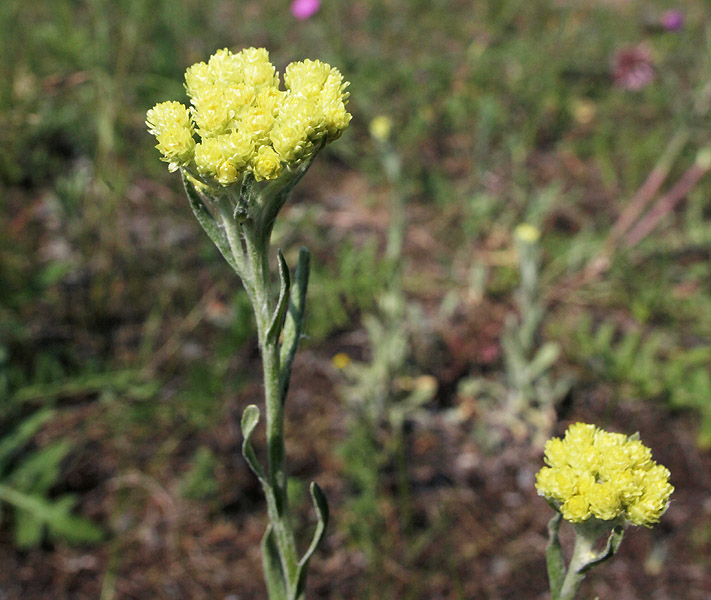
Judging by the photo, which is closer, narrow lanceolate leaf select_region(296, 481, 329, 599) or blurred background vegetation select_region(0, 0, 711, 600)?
narrow lanceolate leaf select_region(296, 481, 329, 599)

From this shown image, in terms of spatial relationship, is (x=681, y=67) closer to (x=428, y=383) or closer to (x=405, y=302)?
(x=405, y=302)

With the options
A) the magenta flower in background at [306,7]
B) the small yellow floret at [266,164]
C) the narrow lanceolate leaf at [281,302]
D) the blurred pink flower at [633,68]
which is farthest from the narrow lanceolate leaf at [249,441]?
the blurred pink flower at [633,68]

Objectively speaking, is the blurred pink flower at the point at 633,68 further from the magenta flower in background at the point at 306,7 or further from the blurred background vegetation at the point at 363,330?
the magenta flower in background at the point at 306,7

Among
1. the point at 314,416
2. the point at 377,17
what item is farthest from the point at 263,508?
the point at 377,17

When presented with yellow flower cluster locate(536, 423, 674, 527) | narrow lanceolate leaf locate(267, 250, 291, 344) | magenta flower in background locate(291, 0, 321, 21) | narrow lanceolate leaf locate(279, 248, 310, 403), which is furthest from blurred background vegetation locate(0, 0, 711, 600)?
narrow lanceolate leaf locate(267, 250, 291, 344)

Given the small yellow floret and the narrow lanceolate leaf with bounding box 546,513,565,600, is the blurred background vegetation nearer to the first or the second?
the narrow lanceolate leaf with bounding box 546,513,565,600

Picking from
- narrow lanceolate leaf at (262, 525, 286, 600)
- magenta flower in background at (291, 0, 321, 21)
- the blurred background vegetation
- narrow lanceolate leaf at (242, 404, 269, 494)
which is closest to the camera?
narrow lanceolate leaf at (242, 404, 269, 494)
